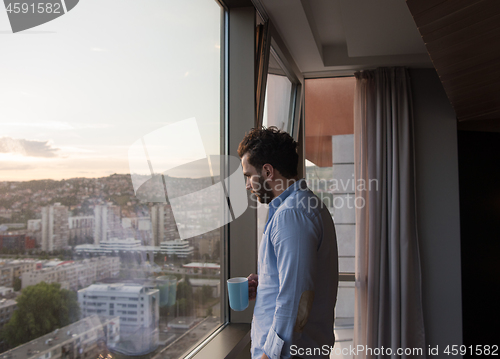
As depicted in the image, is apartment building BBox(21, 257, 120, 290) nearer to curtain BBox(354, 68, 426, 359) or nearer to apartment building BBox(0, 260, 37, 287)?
apartment building BBox(0, 260, 37, 287)

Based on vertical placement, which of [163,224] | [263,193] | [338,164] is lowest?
[163,224]

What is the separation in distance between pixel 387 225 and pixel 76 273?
9.18ft

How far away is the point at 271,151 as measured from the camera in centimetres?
137

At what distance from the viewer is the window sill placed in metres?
1.50

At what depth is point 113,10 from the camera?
1.04 meters

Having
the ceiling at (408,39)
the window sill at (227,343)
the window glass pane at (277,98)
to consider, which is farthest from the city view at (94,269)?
the window glass pane at (277,98)

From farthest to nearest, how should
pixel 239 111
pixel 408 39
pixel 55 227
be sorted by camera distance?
pixel 408 39 < pixel 239 111 < pixel 55 227

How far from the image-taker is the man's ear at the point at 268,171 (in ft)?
4.50

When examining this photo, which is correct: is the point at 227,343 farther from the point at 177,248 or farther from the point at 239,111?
the point at 239,111

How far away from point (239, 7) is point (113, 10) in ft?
3.47

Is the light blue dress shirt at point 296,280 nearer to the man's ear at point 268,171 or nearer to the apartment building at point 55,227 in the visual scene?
the man's ear at point 268,171

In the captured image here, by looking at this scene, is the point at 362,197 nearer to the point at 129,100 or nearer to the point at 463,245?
the point at 463,245

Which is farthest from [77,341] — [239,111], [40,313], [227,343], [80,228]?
[239,111]

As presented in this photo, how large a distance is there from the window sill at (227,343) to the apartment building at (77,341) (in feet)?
1.91
